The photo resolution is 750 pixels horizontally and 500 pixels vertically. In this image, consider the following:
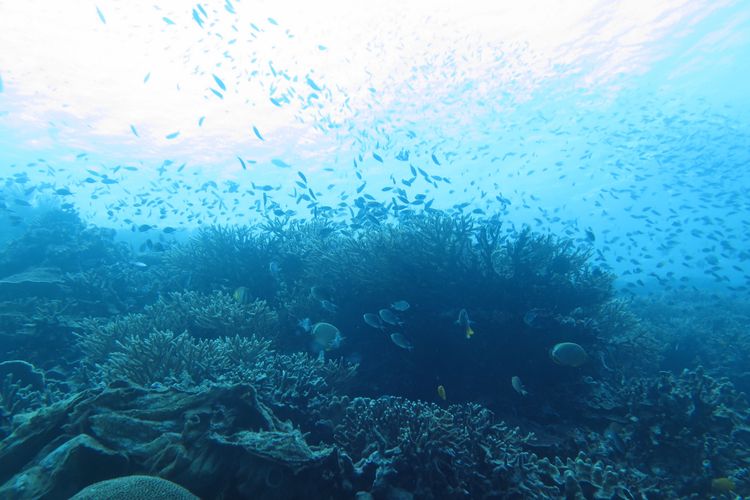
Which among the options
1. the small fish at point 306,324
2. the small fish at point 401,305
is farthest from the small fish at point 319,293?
the small fish at point 401,305

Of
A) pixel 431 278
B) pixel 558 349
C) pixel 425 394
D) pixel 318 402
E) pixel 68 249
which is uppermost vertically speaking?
pixel 558 349

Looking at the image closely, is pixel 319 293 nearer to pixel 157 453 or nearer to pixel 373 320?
pixel 373 320

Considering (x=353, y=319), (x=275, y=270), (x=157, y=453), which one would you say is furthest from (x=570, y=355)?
(x=275, y=270)

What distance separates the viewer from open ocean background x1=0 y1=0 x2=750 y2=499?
3.25 metres

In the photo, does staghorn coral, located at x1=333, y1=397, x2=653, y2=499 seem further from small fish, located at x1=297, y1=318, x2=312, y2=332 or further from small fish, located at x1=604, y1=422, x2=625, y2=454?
small fish, located at x1=297, y1=318, x2=312, y2=332

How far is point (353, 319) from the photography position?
7625 mm

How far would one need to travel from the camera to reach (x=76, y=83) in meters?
23.5

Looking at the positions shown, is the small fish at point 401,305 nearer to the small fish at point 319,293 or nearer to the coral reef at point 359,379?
the coral reef at point 359,379

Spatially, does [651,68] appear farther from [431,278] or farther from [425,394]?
[425,394]

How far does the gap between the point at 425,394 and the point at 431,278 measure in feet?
7.31

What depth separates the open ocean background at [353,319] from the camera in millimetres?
3254

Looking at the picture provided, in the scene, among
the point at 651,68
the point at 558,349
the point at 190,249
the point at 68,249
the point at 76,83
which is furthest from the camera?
the point at 651,68

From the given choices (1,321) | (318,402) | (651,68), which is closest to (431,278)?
(318,402)

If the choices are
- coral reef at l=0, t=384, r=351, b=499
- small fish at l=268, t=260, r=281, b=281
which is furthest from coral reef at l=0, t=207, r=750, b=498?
small fish at l=268, t=260, r=281, b=281
